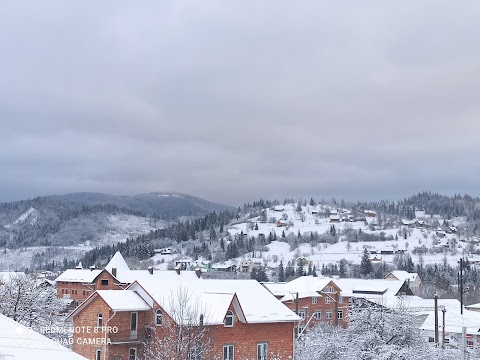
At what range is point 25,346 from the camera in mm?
18266

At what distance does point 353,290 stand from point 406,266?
69.0 meters

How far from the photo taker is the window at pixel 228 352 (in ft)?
122

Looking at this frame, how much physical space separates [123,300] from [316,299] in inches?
1710

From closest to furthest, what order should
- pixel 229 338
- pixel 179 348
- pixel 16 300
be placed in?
pixel 179 348, pixel 229 338, pixel 16 300

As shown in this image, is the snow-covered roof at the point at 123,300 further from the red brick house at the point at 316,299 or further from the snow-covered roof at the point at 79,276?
the snow-covered roof at the point at 79,276

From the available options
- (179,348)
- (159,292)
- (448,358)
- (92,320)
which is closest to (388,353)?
(448,358)

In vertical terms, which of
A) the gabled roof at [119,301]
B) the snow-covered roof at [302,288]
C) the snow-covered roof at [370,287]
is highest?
the gabled roof at [119,301]

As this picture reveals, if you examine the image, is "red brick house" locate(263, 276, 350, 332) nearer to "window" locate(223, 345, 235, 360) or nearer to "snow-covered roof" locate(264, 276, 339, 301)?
"snow-covered roof" locate(264, 276, 339, 301)

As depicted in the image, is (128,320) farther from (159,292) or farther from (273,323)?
(273,323)

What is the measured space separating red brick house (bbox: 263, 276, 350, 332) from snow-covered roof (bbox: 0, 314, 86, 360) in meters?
56.1

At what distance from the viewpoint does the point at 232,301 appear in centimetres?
3822

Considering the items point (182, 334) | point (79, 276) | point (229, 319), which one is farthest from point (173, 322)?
point (79, 276)

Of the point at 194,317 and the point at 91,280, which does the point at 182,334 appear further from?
the point at 91,280

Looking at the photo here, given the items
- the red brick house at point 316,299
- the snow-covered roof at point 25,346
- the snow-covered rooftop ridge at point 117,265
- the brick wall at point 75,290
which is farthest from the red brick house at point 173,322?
the brick wall at point 75,290
